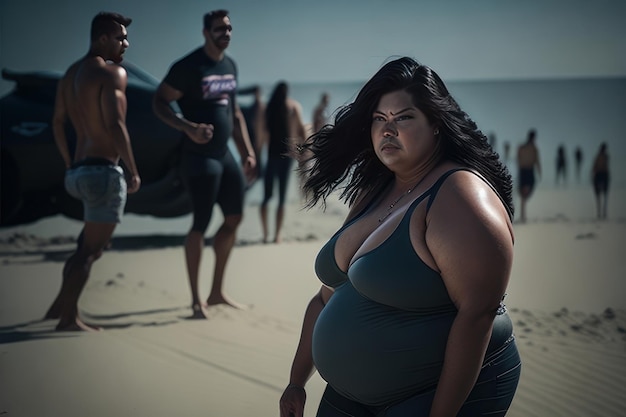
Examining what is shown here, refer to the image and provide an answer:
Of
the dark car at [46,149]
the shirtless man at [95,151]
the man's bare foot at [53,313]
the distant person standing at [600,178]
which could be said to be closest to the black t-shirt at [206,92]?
the shirtless man at [95,151]

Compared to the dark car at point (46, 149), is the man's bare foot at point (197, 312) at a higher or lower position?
lower

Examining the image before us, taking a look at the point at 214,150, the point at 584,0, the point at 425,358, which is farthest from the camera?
the point at 584,0

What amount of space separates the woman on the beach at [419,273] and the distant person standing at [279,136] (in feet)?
23.3

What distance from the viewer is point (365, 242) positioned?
2434 mm

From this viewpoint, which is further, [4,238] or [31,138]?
[4,238]

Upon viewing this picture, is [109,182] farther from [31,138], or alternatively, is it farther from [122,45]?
[31,138]

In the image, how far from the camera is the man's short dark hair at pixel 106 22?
17.4 feet

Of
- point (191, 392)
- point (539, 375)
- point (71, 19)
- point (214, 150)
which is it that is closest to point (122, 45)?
point (214, 150)

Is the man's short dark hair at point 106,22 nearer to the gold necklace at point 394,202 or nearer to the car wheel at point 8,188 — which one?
the gold necklace at point 394,202

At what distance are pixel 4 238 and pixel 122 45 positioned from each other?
5.48 m

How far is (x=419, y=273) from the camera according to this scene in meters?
2.26

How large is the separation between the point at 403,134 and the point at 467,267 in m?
0.44

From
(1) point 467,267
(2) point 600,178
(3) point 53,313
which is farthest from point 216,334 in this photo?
(2) point 600,178

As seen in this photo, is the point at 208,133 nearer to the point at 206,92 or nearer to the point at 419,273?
the point at 206,92
